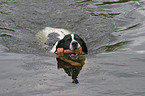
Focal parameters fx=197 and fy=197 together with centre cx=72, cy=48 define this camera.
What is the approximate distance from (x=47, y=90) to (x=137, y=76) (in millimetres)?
1503

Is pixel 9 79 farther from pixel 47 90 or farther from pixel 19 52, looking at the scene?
pixel 19 52

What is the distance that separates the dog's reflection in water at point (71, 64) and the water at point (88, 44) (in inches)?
3.8

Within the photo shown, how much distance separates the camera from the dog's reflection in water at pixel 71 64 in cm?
348

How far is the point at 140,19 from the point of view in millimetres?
6711

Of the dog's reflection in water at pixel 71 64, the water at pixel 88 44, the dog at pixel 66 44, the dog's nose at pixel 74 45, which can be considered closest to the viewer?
the water at pixel 88 44

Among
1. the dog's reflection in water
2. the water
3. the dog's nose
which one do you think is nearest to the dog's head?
the dog's nose

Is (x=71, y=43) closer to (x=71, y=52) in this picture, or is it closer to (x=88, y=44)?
(x=71, y=52)

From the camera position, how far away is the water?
2920 millimetres

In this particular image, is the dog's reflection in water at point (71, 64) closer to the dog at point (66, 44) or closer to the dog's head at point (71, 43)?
the dog at point (66, 44)

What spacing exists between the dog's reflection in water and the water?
0.10 m

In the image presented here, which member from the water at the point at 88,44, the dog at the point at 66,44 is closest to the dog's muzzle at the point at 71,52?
the dog at the point at 66,44

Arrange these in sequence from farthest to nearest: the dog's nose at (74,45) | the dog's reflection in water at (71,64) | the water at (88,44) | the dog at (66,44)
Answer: the dog's nose at (74,45), the dog at (66,44), the dog's reflection in water at (71,64), the water at (88,44)

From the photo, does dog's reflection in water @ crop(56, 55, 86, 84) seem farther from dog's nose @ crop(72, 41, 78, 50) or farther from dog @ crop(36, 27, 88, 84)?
dog's nose @ crop(72, 41, 78, 50)

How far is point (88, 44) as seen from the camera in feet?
18.7
